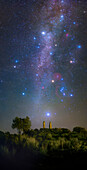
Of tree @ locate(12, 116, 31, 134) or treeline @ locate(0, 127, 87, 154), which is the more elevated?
treeline @ locate(0, 127, 87, 154)

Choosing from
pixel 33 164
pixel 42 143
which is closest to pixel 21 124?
pixel 42 143

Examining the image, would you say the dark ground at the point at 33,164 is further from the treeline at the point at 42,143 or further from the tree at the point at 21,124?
the tree at the point at 21,124

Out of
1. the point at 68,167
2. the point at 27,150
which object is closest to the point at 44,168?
the point at 68,167

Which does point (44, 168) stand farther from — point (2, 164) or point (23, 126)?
point (23, 126)

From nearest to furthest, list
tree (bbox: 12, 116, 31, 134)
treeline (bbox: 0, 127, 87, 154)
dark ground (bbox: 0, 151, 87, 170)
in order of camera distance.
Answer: dark ground (bbox: 0, 151, 87, 170) < treeline (bbox: 0, 127, 87, 154) < tree (bbox: 12, 116, 31, 134)

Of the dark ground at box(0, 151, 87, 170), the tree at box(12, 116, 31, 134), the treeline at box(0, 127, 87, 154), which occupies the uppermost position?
the dark ground at box(0, 151, 87, 170)

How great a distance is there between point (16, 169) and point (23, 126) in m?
22.8

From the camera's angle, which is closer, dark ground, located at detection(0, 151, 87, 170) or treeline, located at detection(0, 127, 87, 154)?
dark ground, located at detection(0, 151, 87, 170)

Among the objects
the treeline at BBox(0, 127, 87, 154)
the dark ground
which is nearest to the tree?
the treeline at BBox(0, 127, 87, 154)

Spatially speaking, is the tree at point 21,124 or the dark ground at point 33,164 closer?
the dark ground at point 33,164

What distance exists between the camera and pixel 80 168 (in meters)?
6.92

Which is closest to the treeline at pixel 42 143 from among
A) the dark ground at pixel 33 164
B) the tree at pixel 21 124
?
the dark ground at pixel 33 164

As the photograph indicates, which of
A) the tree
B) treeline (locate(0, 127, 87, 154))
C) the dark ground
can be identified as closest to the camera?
the dark ground

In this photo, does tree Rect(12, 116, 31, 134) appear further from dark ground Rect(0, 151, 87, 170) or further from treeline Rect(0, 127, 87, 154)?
dark ground Rect(0, 151, 87, 170)
